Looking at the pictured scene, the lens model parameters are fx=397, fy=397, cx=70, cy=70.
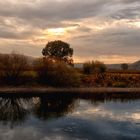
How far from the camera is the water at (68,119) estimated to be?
2458cm

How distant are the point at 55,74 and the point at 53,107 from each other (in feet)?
74.9

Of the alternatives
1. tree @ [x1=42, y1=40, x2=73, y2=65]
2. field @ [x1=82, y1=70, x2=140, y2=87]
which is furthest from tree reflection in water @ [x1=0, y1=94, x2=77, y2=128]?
tree @ [x1=42, y1=40, x2=73, y2=65]

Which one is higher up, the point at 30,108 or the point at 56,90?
the point at 56,90

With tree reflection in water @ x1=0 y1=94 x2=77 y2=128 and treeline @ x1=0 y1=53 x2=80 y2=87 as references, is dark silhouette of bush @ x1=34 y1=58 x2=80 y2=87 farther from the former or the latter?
tree reflection in water @ x1=0 y1=94 x2=77 y2=128

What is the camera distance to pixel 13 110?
34562 mm

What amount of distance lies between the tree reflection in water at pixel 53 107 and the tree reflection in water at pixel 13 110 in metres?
1.23

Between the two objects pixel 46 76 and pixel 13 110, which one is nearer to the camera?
pixel 13 110

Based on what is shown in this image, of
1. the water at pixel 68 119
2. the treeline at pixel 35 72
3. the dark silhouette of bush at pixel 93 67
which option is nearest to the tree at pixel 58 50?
the dark silhouette of bush at pixel 93 67

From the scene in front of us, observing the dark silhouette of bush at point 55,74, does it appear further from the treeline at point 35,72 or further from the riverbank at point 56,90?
the riverbank at point 56,90

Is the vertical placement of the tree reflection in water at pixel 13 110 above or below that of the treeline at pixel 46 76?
below

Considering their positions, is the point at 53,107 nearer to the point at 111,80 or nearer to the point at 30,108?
the point at 30,108

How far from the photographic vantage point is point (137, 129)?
2675cm

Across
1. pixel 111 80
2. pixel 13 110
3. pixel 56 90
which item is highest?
pixel 111 80

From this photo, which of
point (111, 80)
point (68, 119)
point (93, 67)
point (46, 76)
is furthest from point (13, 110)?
point (93, 67)
